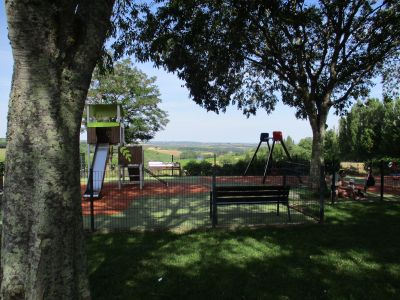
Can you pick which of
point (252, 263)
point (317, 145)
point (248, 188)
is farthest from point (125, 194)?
point (252, 263)

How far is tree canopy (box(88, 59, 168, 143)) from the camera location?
A: 30281 millimetres

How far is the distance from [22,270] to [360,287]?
13.6 feet

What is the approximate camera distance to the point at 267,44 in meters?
14.0

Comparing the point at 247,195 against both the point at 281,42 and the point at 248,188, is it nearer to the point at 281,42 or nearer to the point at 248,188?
the point at 248,188

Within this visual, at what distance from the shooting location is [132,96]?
103 ft

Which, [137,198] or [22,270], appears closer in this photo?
[22,270]

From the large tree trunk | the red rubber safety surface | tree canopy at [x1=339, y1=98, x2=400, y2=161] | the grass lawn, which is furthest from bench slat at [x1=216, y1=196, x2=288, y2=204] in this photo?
tree canopy at [x1=339, y1=98, x2=400, y2=161]

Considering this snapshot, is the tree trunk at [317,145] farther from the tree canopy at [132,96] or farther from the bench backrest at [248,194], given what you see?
the tree canopy at [132,96]

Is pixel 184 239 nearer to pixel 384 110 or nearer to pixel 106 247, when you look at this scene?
pixel 106 247

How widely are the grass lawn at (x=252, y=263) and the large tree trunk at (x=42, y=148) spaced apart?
183cm

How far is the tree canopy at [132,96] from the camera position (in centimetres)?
3028

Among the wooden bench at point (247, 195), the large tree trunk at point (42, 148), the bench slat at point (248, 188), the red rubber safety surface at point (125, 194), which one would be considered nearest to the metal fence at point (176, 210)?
the red rubber safety surface at point (125, 194)

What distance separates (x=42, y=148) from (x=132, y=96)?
29.2 m

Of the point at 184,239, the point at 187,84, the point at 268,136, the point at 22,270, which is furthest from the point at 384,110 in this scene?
the point at 22,270
